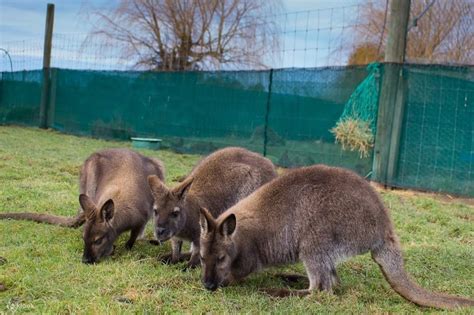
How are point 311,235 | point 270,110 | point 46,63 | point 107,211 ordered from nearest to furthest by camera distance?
1. point 311,235
2. point 107,211
3. point 270,110
4. point 46,63

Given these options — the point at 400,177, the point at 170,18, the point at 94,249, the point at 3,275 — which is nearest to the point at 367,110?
the point at 400,177

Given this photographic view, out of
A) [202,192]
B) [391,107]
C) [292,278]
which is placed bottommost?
[292,278]

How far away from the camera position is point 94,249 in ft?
12.9

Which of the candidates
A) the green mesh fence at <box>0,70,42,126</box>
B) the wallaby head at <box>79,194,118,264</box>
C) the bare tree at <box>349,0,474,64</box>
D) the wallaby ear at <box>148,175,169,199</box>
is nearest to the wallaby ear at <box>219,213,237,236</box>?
the wallaby ear at <box>148,175,169,199</box>

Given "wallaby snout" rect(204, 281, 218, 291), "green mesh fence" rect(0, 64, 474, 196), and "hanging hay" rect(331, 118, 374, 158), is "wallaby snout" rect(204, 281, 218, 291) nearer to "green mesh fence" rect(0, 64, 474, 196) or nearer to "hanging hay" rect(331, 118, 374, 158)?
"green mesh fence" rect(0, 64, 474, 196)

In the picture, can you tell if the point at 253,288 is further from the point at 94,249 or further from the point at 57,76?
the point at 57,76

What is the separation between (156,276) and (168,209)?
511 millimetres

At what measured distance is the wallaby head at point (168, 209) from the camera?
153 inches

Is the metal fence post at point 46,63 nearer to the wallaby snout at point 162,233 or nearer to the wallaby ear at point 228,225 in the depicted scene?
the wallaby snout at point 162,233

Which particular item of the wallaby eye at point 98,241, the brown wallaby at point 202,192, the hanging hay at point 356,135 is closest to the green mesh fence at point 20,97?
the hanging hay at point 356,135

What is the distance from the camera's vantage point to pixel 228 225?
3445mm

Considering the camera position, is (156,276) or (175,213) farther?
(175,213)

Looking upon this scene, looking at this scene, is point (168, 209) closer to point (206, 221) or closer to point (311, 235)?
point (206, 221)

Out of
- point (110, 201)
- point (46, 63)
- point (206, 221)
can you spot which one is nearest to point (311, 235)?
point (206, 221)
